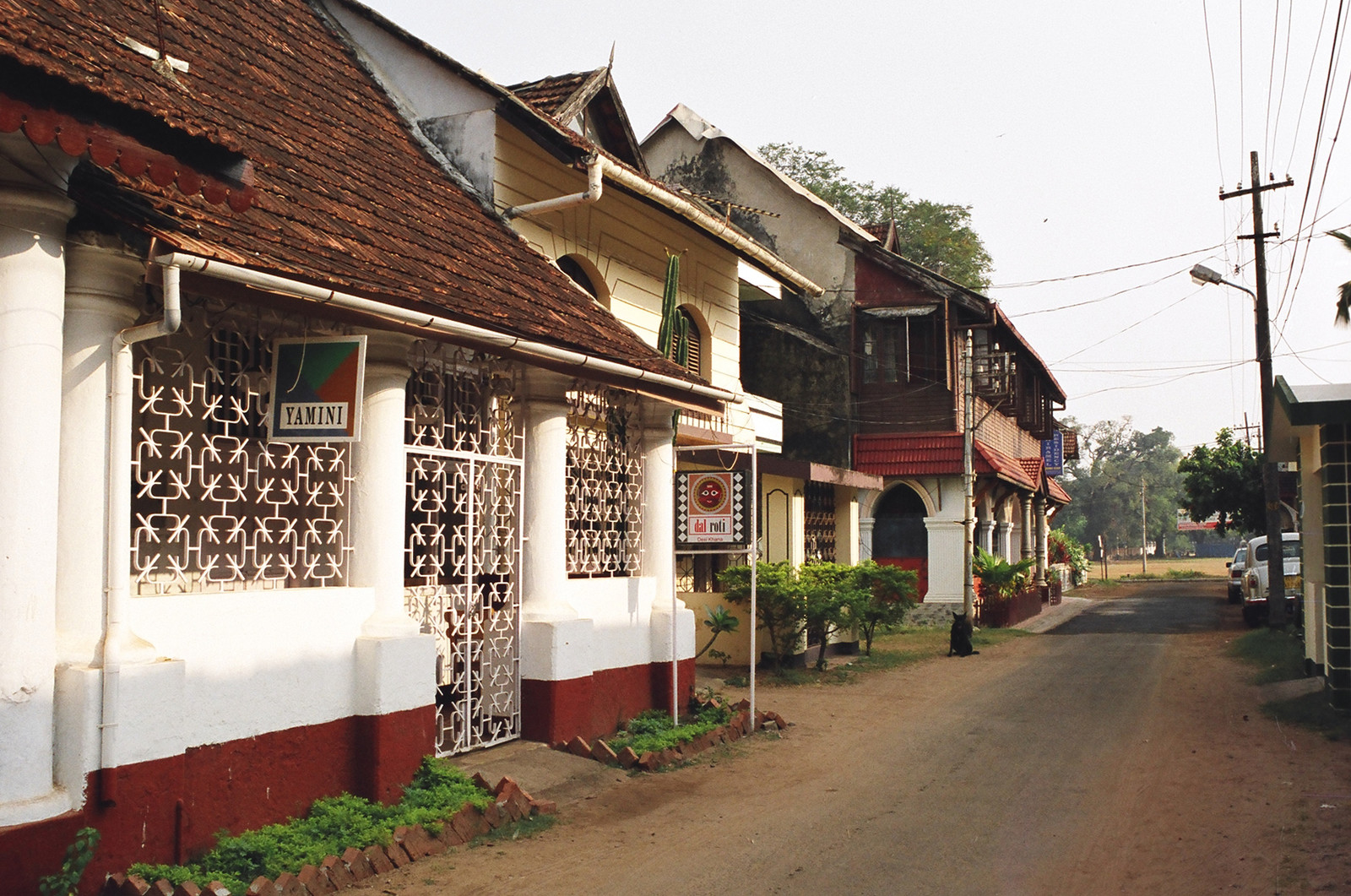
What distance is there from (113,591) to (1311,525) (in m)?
12.4

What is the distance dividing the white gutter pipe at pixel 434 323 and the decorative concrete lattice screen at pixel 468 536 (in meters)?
0.72

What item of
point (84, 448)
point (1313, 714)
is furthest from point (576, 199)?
point (1313, 714)

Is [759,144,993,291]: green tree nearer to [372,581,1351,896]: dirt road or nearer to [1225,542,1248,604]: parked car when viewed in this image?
[1225,542,1248,604]: parked car

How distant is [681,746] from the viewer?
9.66 m

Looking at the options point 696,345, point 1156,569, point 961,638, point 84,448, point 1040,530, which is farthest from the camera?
point 1156,569

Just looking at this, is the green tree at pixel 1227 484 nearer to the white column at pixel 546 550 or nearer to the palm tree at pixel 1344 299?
the palm tree at pixel 1344 299

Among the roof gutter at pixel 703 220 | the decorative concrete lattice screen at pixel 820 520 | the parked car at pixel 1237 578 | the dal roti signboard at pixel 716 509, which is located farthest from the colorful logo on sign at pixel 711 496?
the parked car at pixel 1237 578

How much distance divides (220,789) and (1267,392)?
19812 millimetres

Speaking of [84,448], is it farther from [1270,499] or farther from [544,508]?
[1270,499]

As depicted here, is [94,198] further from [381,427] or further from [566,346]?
[566,346]

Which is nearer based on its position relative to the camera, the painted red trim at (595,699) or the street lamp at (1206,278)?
the painted red trim at (595,699)

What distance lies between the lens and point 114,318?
560 cm

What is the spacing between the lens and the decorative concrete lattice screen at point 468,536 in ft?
26.9

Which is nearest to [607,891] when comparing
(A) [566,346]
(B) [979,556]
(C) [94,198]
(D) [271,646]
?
(D) [271,646]
